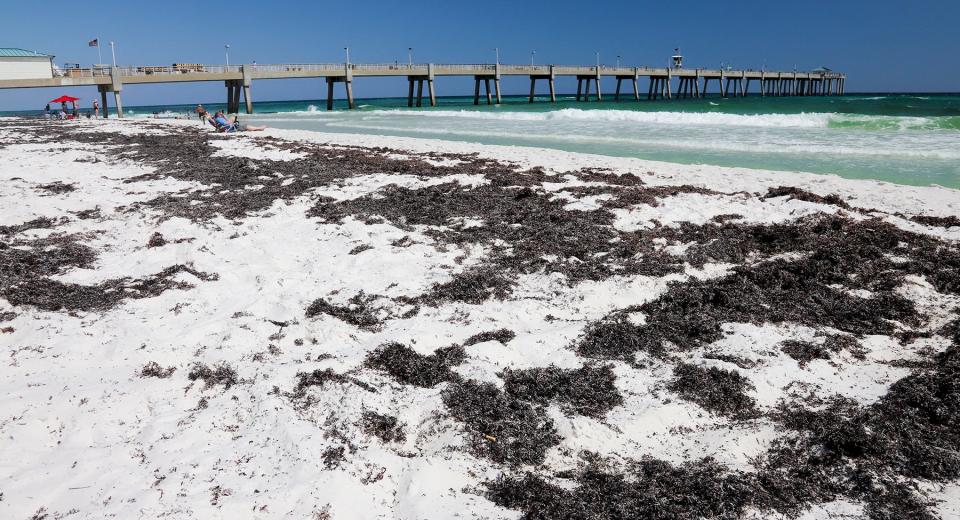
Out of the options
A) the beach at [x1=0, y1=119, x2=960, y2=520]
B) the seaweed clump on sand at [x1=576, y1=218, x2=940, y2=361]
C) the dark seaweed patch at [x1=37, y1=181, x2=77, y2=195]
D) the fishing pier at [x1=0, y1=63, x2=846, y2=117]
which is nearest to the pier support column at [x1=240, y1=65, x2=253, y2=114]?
the fishing pier at [x1=0, y1=63, x2=846, y2=117]

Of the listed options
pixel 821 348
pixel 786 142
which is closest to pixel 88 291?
pixel 821 348

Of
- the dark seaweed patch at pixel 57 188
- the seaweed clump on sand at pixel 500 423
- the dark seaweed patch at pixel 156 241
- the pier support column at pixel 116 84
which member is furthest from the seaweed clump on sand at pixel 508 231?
the pier support column at pixel 116 84

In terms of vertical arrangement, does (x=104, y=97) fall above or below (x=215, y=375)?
above

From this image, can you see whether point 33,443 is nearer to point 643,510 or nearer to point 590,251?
point 643,510

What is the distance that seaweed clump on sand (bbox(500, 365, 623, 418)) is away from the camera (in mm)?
3199

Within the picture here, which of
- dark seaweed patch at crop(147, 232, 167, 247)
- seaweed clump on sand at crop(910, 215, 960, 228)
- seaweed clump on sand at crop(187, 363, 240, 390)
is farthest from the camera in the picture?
seaweed clump on sand at crop(910, 215, 960, 228)

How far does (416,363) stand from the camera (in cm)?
368

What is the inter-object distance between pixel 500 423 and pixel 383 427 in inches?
25.3

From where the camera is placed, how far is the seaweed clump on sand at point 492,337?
3.99m

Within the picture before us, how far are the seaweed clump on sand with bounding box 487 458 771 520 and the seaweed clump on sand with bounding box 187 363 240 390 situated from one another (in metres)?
1.88

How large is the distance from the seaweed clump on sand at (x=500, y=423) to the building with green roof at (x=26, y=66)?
4759 cm

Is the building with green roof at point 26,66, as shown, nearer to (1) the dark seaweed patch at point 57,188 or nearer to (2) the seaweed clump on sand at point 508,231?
(1) the dark seaweed patch at point 57,188

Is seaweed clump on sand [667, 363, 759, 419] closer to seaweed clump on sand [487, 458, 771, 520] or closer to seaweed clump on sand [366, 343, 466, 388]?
seaweed clump on sand [487, 458, 771, 520]

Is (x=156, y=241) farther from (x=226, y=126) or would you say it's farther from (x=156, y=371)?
(x=226, y=126)
